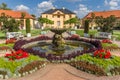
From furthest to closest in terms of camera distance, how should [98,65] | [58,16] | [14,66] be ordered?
[58,16] → [98,65] → [14,66]

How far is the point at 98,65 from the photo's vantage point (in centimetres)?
1000

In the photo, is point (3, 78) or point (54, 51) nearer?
point (3, 78)

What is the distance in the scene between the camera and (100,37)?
26.9 meters

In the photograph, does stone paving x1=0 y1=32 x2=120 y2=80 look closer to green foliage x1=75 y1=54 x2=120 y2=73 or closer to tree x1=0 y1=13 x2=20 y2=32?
green foliage x1=75 y1=54 x2=120 y2=73

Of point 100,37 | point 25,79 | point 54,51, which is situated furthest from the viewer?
point 100,37

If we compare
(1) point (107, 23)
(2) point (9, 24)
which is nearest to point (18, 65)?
(2) point (9, 24)

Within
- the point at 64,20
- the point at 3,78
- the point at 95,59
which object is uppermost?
the point at 64,20

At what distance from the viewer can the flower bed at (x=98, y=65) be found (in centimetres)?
942

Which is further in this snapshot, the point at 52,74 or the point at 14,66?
the point at 14,66

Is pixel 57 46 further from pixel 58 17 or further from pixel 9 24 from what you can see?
pixel 58 17

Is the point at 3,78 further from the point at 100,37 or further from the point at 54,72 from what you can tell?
the point at 100,37

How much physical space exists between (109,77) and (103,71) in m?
0.53

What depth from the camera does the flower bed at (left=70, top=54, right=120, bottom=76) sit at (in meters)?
9.42

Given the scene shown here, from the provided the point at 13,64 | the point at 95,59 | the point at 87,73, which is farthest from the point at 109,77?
the point at 13,64
